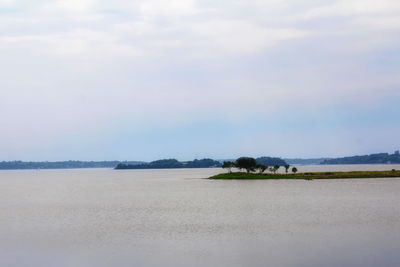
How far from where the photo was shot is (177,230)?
53844mm

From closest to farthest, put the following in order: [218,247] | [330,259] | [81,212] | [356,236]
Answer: [330,259], [218,247], [356,236], [81,212]

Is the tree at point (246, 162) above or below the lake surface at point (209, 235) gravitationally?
above

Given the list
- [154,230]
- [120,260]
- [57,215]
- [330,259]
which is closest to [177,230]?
[154,230]

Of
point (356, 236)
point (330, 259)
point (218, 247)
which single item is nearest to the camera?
point (330, 259)

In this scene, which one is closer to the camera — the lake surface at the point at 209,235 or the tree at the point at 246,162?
the lake surface at the point at 209,235

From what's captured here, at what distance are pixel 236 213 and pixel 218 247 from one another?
27.8m

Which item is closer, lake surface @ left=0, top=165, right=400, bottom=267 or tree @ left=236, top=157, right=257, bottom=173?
lake surface @ left=0, top=165, right=400, bottom=267

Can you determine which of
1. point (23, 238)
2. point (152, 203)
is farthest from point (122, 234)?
point (152, 203)

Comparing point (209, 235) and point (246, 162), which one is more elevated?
point (246, 162)

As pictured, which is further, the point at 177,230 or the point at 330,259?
the point at 177,230

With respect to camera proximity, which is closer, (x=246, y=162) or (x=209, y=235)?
(x=209, y=235)

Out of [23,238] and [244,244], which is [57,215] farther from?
[244,244]

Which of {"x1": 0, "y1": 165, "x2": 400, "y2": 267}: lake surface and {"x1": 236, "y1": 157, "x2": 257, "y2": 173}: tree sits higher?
{"x1": 236, "y1": 157, "x2": 257, "y2": 173}: tree

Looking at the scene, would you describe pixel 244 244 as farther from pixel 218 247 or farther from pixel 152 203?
pixel 152 203
